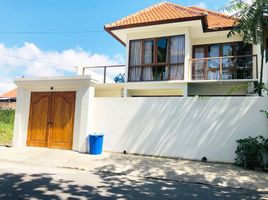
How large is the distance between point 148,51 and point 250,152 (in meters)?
8.56

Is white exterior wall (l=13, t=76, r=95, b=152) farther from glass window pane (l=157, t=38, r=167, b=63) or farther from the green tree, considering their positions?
the green tree

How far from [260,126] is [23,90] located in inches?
418

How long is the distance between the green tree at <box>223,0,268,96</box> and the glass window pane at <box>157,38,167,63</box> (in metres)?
4.23

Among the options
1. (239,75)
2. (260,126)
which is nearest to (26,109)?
(260,126)

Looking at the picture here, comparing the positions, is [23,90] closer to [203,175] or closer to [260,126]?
[203,175]

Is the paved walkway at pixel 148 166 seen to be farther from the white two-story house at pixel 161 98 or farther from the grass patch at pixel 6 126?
the grass patch at pixel 6 126

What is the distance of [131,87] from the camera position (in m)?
15.0

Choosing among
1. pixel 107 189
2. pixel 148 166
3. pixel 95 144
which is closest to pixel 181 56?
pixel 95 144

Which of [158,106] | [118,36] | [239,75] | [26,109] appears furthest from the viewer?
[118,36]

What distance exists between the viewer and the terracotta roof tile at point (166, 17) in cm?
1385

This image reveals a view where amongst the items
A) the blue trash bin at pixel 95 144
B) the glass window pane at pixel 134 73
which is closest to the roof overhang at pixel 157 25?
the glass window pane at pixel 134 73

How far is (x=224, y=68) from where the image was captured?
14211mm

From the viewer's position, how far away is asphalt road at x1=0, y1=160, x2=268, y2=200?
568 cm

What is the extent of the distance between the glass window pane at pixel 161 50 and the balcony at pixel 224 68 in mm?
1550
